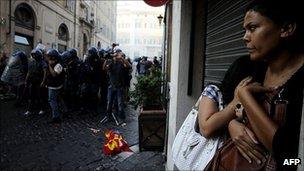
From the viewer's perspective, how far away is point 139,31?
8569cm

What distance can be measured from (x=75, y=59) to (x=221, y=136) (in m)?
10.5

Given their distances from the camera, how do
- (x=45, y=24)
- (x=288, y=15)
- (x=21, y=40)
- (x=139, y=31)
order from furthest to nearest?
(x=139, y=31) → (x=45, y=24) → (x=21, y=40) → (x=288, y=15)

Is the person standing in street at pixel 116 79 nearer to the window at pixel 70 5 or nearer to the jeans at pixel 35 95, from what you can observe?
the jeans at pixel 35 95

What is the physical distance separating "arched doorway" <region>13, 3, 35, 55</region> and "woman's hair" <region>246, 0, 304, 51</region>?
19.2 metres

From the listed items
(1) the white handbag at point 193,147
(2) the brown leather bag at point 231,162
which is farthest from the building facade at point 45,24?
(2) the brown leather bag at point 231,162

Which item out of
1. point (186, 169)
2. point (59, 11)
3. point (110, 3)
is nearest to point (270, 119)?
point (186, 169)

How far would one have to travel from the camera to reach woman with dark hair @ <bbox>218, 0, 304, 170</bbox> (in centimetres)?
150

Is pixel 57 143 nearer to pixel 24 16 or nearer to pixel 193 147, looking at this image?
pixel 193 147

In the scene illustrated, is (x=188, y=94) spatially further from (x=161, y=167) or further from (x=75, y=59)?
(x=75, y=59)

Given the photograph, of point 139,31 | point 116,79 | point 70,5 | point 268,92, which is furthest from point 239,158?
point 139,31

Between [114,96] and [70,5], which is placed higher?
[70,5]

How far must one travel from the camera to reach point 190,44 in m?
4.40

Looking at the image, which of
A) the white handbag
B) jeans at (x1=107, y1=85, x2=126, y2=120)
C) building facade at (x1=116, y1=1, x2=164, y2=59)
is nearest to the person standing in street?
jeans at (x1=107, y1=85, x2=126, y2=120)

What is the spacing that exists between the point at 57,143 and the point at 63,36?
22.2 metres
